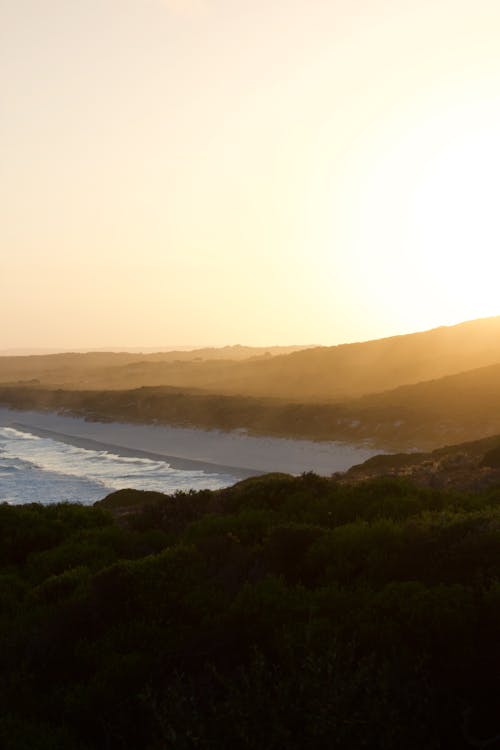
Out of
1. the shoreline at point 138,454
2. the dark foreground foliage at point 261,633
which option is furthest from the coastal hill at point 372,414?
the dark foreground foliage at point 261,633

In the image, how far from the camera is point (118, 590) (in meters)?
8.04

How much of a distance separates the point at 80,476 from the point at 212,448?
12365mm

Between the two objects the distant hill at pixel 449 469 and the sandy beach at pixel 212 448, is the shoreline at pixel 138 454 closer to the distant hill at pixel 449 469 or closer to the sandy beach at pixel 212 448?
the sandy beach at pixel 212 448

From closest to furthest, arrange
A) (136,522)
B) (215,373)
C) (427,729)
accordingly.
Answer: (427,729) < (136,522) < (215,373)

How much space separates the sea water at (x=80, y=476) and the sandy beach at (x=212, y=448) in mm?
1971

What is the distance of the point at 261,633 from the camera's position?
22.8ft

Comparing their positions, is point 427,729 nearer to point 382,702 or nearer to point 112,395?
point 382,702

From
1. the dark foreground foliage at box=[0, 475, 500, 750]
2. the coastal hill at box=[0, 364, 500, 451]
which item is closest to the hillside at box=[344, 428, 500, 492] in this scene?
the dark foreground foliage at box=[0, 475, 500, 750]

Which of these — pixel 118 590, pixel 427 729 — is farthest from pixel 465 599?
pixel 118 590

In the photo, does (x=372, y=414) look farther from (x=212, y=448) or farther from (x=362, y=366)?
(x=362, y=366)

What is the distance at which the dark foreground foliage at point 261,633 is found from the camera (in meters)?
5.07

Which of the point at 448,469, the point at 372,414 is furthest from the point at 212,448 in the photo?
the point at 448,469

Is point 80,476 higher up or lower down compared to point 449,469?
lower down

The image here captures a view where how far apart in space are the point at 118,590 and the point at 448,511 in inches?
200
